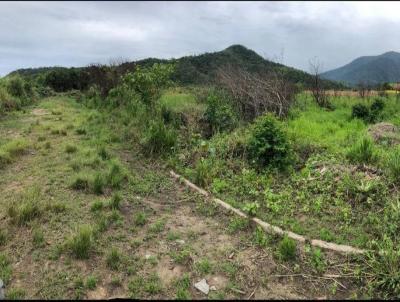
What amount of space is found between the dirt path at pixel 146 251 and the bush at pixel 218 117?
2219mm

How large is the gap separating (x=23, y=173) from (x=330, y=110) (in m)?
7.25

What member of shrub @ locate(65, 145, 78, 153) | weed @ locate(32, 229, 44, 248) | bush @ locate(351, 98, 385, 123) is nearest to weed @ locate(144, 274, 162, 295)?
weed @ locate(32, 229, 44, 248)

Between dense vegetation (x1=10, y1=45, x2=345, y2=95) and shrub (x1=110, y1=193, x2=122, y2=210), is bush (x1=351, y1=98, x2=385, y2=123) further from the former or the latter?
shrub (x1=110, y1=193, x2=122, y2=210)

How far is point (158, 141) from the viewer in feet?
23.2

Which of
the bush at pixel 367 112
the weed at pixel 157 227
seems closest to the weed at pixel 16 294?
the weed at pixel 157 227

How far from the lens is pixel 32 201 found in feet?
15.4

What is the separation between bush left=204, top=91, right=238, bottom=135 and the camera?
7.72 metres

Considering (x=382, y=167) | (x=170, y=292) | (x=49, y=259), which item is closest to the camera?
(x=170, y=292)

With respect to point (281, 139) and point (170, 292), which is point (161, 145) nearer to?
point (281, 139)

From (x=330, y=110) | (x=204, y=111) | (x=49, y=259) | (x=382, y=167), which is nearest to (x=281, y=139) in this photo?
(x=382, y=167)

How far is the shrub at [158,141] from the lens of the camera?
7027 millimetres

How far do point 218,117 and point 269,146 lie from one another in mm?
2158

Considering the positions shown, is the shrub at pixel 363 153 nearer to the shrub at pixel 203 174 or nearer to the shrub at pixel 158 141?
the shrub at pixel 203 174

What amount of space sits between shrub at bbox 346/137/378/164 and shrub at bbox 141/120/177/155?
2.93 m
